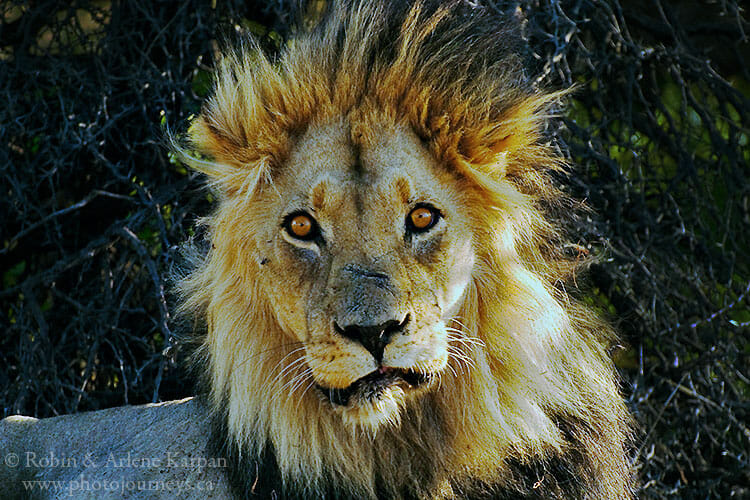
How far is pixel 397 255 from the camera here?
6.96 ft

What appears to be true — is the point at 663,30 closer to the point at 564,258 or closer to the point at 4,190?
the point at 564,258

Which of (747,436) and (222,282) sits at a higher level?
(222,282)

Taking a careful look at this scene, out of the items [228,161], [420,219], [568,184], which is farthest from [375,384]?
[568,184]

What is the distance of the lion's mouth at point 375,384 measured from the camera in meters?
2.04

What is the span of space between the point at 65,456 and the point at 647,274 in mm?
2319

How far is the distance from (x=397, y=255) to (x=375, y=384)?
31 cm

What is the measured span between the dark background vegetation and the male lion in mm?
1251

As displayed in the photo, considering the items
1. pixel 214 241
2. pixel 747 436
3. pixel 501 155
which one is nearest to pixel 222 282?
pixel 214 241

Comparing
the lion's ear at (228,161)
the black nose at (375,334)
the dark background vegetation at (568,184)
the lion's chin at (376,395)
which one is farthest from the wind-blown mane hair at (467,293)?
the dark background vegetation at (568,184)

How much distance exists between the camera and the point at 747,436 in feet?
12.2

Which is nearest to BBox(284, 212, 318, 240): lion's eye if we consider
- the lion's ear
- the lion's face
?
the lion's face

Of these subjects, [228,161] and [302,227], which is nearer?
[302,227]

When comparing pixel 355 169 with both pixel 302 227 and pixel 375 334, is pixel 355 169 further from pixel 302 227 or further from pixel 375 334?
pixel 375 334

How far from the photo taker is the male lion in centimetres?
218
